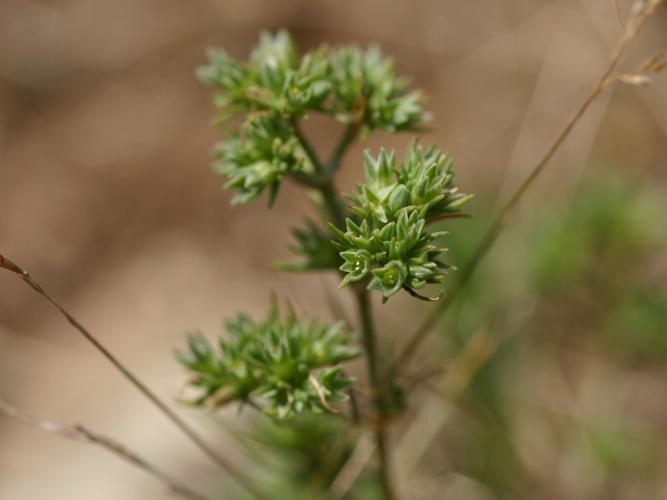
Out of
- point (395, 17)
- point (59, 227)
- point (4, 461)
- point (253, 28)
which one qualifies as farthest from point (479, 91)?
point (4, 461)

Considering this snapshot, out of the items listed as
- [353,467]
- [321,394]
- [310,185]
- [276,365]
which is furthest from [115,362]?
[353,467]

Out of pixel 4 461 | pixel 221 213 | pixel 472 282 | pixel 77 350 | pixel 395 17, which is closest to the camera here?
pixel 472 282

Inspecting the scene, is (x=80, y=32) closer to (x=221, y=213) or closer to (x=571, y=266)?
(x=221, y=213)

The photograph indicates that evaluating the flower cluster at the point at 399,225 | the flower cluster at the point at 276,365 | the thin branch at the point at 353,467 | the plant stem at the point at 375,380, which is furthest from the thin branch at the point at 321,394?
the thin branch at the point at 353,467

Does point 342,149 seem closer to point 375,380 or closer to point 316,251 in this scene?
point 316,251

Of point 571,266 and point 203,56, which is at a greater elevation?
point 203,56

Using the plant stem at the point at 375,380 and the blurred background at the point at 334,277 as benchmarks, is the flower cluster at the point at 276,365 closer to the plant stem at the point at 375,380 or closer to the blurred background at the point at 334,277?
the plant stem at the point at 375,380

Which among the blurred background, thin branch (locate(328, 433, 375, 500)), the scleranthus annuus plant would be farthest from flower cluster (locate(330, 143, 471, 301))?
thin branch (locate(328, 433, 375, 500))

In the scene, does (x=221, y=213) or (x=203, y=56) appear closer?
(x=221, y=213)
